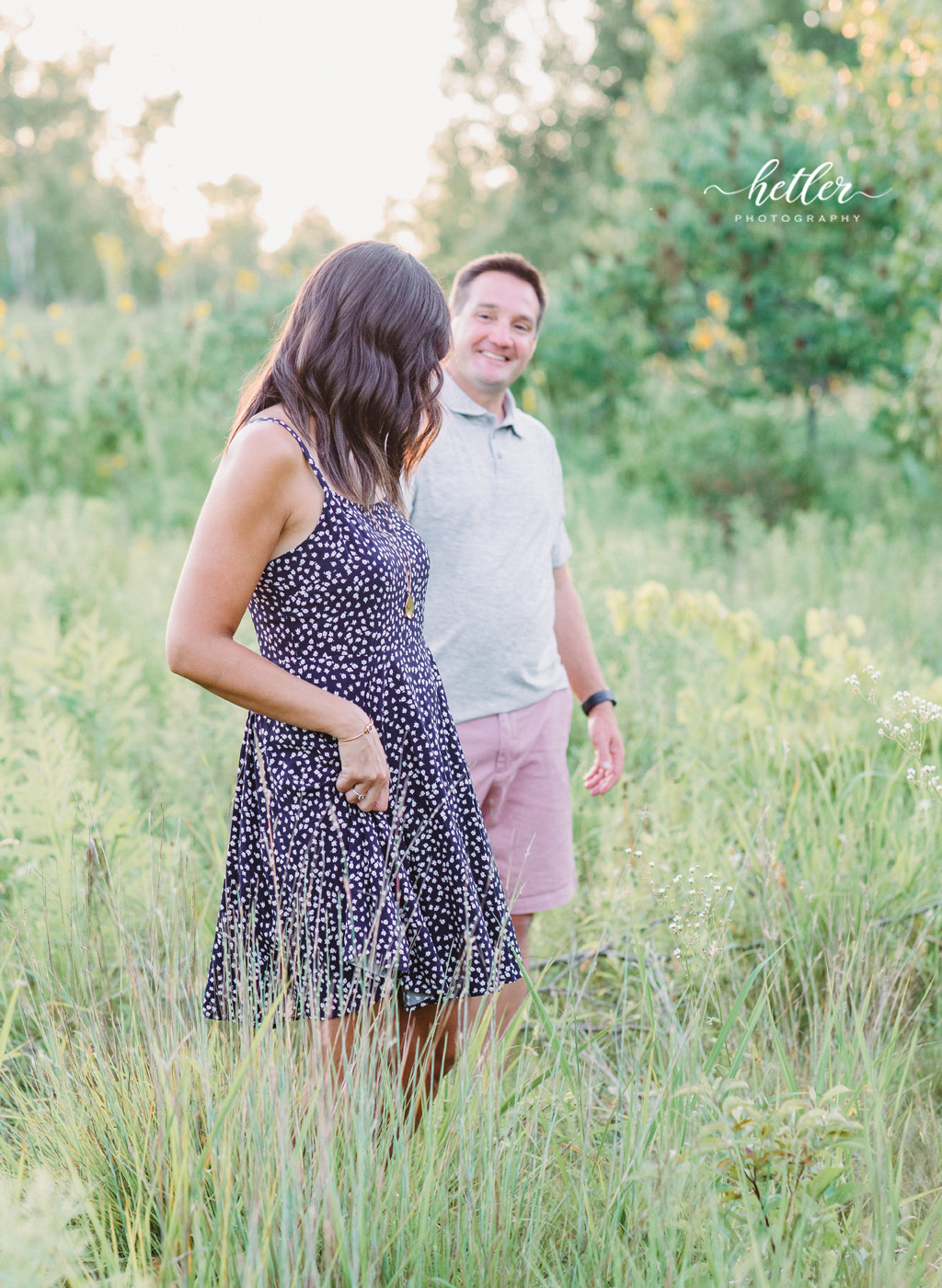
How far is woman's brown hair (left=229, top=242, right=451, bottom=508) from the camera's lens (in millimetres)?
1862

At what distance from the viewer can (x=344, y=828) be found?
72.1 inches

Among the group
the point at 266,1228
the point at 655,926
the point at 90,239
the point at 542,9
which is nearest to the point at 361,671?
the point at 266,1228

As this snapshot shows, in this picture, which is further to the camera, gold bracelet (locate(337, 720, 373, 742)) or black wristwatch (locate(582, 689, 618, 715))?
black wristwatch (locate(582, 689, 618, 715))

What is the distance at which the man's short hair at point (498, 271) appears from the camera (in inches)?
111

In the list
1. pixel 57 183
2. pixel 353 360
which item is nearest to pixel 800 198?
pixel 353 360

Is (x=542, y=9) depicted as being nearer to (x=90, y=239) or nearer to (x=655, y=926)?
(x=90, y=239)

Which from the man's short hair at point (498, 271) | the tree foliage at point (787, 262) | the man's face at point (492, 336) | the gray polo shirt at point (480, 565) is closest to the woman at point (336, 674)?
the gray polo shirt at point (480, 565)

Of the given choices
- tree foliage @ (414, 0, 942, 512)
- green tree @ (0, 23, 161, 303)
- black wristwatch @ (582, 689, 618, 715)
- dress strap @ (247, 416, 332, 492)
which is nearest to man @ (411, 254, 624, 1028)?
black wristwatch @ (582, 689, 618, 715)

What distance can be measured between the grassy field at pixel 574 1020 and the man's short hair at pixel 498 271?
4.53ft

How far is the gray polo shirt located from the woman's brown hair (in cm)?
60

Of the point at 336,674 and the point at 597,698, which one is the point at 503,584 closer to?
the point at 597,698

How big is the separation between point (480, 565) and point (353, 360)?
0.82 metres

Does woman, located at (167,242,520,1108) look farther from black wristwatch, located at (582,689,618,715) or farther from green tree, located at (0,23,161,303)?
green tree, located at (0,23,161,303)

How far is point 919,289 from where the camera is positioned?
331 inches
